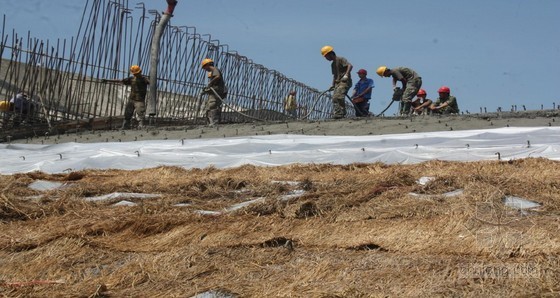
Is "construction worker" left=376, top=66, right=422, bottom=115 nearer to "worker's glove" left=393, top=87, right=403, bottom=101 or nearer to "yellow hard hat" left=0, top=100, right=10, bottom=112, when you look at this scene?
"worker's glove" left=393, top=87, right=403, bottom=101

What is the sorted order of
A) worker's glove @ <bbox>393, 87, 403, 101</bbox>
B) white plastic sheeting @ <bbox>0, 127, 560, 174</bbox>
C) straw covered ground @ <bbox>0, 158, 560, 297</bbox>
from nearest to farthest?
straw covered ground @ <bbox>0, 158, 560, 297</bbox>
white plastic sheeting @ <bbox>0, 127, 560, 174</bbox>
worker's glove @ <bbox>393, 87, 403, 101</bbox>

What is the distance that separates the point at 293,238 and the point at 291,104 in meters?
18.1

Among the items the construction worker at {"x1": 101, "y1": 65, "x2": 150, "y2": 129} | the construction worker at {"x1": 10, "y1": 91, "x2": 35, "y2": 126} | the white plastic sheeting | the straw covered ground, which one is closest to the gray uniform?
the white plastic sheeting

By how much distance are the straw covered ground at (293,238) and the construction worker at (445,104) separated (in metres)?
7.98

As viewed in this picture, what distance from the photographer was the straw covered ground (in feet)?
17.7

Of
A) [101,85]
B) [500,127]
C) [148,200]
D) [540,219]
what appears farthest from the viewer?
[101,85]

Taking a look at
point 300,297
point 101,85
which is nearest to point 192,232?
point 300,297

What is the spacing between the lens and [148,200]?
8.33m

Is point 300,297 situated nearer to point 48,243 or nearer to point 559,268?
point 559,268

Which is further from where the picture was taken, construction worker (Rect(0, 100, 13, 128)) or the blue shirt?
the blue shirt

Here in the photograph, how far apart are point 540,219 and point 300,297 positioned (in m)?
2.13

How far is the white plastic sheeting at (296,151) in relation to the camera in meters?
10.9

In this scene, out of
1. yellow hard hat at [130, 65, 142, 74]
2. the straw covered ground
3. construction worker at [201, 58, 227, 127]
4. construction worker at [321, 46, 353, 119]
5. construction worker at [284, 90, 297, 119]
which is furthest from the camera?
construction worker at [284, 90, 297, 119]

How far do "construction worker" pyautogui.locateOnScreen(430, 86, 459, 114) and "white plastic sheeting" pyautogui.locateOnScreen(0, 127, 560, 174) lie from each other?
5368 mm
